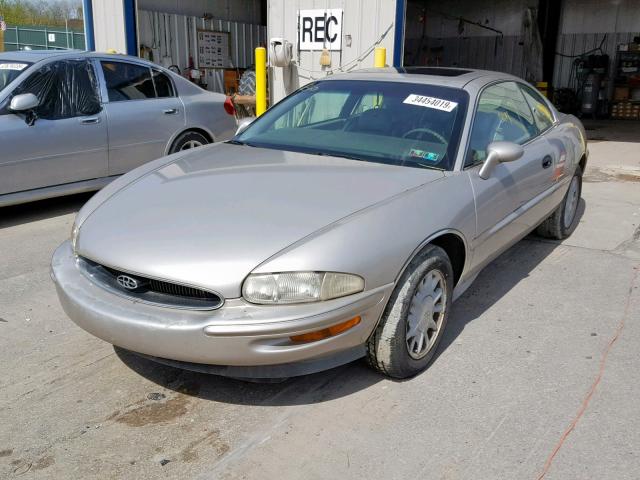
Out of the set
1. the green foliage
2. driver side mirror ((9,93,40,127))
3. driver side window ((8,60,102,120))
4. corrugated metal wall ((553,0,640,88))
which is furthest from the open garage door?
the green foliage

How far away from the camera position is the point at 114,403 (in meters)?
2.96

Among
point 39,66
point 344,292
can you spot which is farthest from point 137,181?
point 39,66

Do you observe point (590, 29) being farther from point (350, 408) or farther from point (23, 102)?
point (350, 408)

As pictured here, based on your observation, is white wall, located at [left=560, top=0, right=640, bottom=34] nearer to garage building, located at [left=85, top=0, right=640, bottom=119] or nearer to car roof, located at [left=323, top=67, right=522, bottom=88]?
garage building, located at [left=85, top=0, right=640, bottom=119]

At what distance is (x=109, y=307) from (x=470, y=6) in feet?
62.9

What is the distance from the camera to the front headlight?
8.48 ft

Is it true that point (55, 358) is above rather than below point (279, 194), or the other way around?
below

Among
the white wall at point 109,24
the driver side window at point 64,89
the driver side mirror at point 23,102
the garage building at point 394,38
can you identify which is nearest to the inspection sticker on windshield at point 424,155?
the driver side mirror at point 23,102

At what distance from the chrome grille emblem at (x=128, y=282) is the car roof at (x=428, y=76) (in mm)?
2257

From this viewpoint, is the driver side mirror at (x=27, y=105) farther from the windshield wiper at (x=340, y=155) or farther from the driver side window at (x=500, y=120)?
the driver side window at (x=500, y=120)

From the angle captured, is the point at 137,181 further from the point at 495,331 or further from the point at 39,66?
the point at 39,66

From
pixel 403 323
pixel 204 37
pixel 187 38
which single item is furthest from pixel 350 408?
pixel 204 37

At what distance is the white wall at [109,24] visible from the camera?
35.7ft

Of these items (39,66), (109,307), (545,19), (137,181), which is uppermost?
(545,19)
